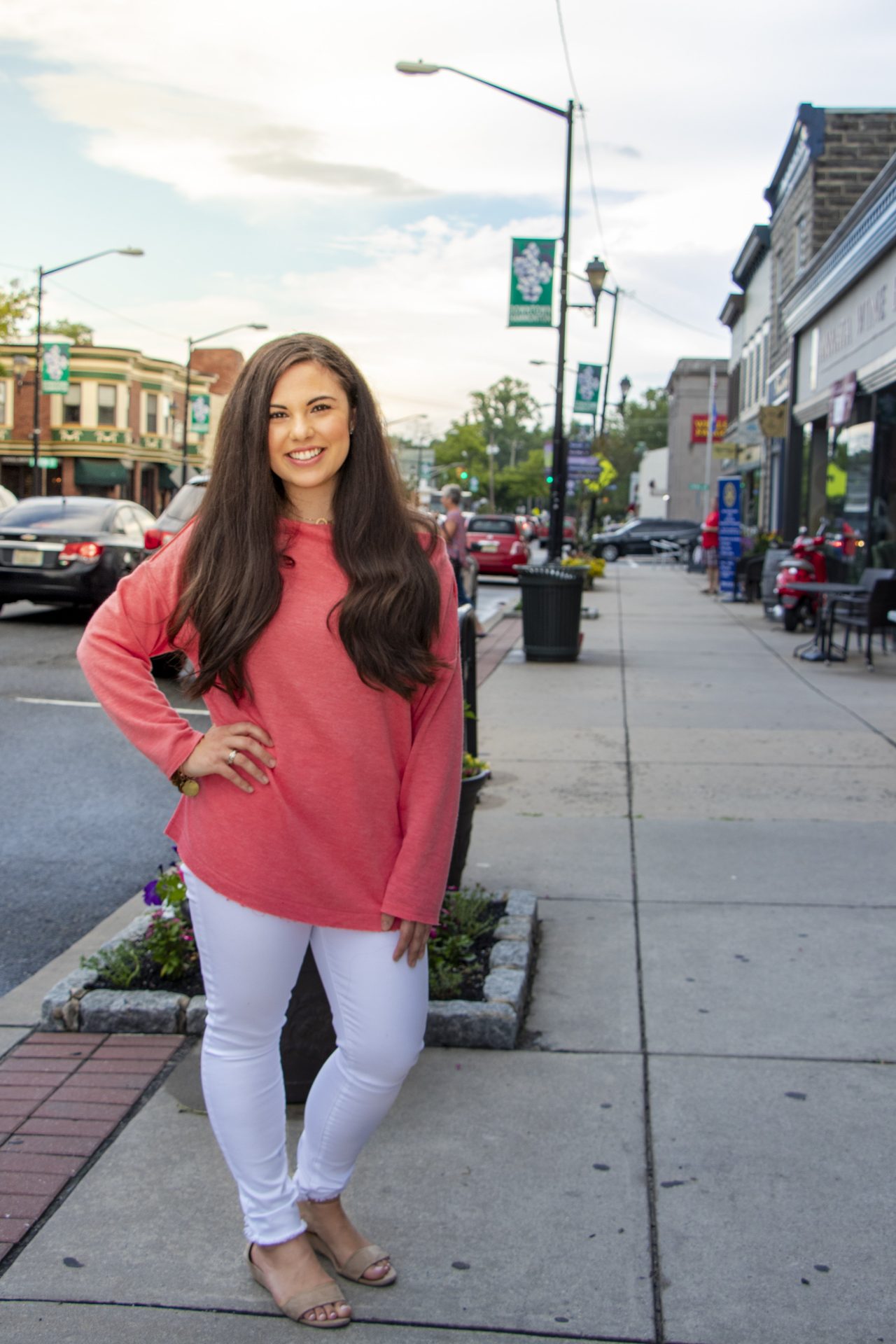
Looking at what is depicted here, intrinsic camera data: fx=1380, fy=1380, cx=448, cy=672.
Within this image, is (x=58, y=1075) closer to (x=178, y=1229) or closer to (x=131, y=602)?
(x=178, y=1229)

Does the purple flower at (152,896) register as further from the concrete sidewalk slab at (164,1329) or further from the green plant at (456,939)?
the concrete sidewalk slab at (164,1329)

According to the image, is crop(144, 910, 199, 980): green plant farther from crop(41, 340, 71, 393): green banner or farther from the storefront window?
crop(41, 340, 71, 393): green banner

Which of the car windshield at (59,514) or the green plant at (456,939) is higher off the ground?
the car windshield at (59,514)

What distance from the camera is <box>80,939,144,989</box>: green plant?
4137mm

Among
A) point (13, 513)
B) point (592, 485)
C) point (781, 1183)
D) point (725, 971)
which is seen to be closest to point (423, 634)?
point (781, 1183)

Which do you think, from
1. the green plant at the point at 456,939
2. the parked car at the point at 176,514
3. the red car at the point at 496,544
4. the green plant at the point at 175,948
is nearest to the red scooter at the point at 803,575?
the parked car at the point at 176,514

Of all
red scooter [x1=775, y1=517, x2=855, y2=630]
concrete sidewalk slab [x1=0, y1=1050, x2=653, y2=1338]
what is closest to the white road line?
concrete sidewalk slab [x1=0, y1=1050, x2=653, y2=1338]

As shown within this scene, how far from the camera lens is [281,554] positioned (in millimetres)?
2545

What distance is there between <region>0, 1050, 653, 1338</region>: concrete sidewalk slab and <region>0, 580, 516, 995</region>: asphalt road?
50.6 inches

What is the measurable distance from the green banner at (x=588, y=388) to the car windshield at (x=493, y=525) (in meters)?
4.66

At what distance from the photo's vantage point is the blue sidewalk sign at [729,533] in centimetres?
2317

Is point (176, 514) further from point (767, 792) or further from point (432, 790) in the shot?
point (432, 790)

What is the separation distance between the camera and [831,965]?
462cm

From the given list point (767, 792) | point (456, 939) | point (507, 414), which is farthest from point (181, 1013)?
point (507, 414)
